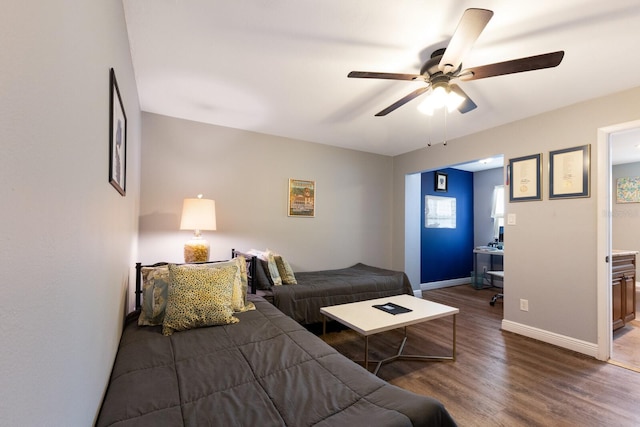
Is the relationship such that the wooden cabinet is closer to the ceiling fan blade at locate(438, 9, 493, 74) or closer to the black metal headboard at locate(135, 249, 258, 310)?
the ceiling fan blade at locate(438, 9, 493, 74)

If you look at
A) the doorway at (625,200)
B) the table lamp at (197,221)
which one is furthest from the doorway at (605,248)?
the table lamp at (197,221)

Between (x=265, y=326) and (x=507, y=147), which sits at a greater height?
(x=507, y=147)

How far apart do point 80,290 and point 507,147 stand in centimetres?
404

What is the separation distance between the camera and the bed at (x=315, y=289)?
2.93 m

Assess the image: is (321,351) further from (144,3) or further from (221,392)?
(144,3)

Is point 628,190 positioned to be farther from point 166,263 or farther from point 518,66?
point 166,263

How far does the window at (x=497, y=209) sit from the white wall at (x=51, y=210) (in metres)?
6.49

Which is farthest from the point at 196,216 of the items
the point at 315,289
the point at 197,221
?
the point at 315,289

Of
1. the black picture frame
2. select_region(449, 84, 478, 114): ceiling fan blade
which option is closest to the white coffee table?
select_region(449, 84, 478, 114): ceiling fan blade

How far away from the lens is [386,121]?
3363 millimetres

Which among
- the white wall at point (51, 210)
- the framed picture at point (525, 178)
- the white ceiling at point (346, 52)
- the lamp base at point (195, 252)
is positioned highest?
the white ceiling at point (346, 52)

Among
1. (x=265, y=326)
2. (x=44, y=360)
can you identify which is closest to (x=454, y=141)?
(x=265, y=326)

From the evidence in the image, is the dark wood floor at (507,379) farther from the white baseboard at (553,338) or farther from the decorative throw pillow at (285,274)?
the decorative throw pillow at (285,274)

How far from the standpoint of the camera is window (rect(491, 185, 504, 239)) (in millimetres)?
5793
